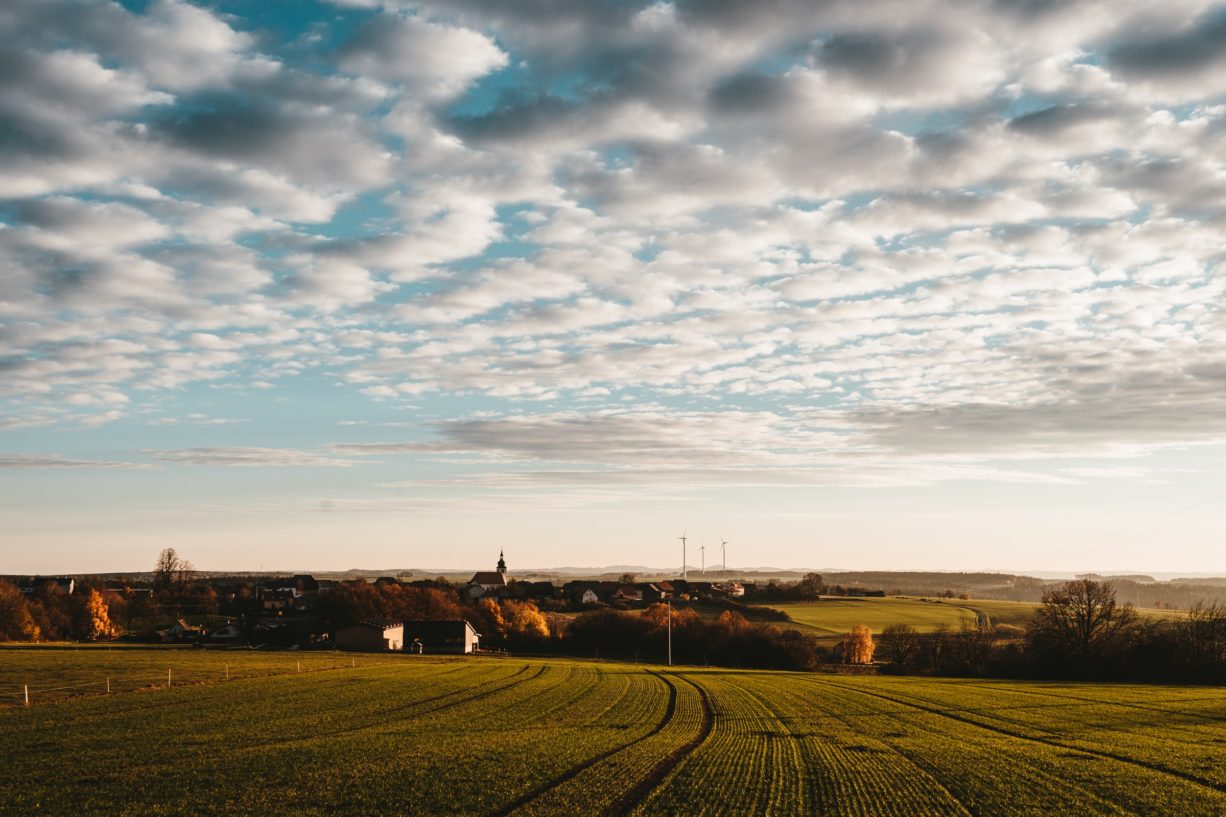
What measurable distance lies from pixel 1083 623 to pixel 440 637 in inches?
3552

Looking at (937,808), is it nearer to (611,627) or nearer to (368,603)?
(611,627)

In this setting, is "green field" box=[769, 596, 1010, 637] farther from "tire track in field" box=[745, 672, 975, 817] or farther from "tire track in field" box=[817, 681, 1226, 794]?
"tire track in field" box=[745, 672, 975, 817]

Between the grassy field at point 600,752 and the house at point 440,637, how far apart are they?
7167 centimetres

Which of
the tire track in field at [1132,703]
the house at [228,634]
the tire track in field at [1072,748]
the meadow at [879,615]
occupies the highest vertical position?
the tire track in field at [1072,748]

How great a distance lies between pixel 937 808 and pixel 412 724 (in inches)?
1083

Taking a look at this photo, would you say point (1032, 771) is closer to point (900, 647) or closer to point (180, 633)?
point (900, 647)

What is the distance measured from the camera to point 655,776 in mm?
30328

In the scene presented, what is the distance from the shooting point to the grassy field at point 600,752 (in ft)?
86.8

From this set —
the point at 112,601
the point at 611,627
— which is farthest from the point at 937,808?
the point at 112,601

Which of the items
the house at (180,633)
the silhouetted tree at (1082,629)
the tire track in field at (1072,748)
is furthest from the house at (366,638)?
the tire track in field at (1072,748)

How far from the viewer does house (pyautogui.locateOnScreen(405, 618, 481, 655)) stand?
139 metres

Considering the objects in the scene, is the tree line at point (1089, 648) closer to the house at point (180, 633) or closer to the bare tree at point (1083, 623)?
the bare tree at point (1083, 623)

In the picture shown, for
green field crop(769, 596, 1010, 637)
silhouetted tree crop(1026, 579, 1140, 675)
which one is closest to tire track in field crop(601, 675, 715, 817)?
silhouetted tree crop(1026, 579, 1140, 675)

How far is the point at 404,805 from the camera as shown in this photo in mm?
25797
